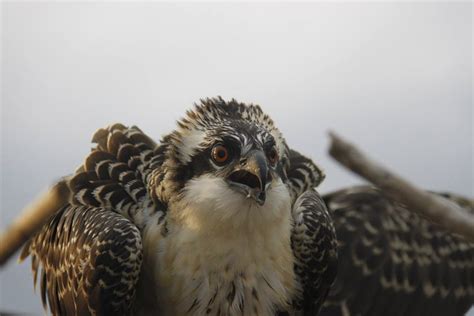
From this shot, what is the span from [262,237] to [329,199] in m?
3.14

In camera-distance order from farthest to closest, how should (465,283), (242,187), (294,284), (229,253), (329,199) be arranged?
1. (465,283)
2. (329,199)
3. (294,284)
4. (229,253)
5. (242,187)

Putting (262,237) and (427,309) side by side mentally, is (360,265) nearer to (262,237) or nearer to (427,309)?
(427,309)

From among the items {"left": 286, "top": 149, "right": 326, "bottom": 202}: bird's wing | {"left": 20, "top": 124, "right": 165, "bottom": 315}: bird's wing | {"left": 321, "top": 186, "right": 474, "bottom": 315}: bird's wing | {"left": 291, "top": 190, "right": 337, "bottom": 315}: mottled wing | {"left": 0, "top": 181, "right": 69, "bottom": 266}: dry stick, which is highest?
{"left": 0, "top": 181, "right": 69, "bottom": 266}: dry stick

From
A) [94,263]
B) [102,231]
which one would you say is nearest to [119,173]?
[102,231]

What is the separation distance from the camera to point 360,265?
30.4 ft

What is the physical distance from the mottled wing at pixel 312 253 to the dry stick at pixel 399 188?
3.45 m

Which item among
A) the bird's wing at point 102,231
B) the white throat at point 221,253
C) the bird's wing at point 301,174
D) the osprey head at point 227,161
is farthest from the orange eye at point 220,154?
the bird's wing at point 301,174

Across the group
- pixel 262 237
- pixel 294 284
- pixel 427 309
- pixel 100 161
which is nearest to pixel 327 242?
pixel 294 284

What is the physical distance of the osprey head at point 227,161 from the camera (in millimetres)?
5762

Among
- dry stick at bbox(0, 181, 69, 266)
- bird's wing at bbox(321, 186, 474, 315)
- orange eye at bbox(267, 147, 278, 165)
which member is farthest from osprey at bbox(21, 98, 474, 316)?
bird's wing at bbox(321, 186, 474, 315)

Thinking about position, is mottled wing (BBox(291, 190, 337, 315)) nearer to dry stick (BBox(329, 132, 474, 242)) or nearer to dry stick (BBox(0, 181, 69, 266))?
dry stick (BBox(0, 181, 69, 266))

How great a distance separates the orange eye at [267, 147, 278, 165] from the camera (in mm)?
6005

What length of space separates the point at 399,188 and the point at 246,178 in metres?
2.44

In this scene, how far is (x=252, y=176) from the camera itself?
5.72m
